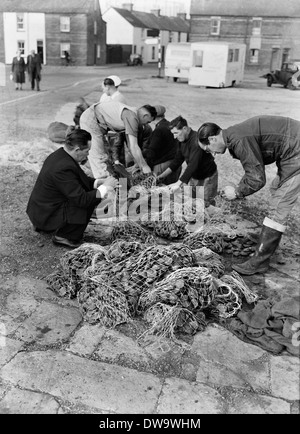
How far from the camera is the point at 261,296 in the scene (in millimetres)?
4309

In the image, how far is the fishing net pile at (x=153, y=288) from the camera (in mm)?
3787

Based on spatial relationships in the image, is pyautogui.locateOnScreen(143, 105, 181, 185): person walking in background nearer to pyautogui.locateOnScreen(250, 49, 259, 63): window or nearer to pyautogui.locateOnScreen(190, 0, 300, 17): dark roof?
pyautogui.locateOnScreen(190, 0, 300, 17): dark roof

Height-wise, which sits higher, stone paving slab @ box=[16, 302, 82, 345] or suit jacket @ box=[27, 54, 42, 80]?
suit jacket @ box=[27, 54, 42, 80]

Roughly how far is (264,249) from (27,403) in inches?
107

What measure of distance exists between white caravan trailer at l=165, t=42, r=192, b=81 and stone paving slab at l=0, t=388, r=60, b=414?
87.8 ft

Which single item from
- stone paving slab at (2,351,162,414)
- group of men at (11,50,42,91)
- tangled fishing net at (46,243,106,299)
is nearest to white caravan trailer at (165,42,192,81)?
group of men at (11,50,42,91)

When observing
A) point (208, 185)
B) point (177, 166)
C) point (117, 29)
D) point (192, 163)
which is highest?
point (117, 29)

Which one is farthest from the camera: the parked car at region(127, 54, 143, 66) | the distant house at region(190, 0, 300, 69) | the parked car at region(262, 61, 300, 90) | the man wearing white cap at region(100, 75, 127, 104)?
the parked car at region(127, 54, 143, 66)

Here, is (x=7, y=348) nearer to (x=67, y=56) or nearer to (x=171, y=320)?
(x=171, y=320)

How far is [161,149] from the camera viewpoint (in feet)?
23.5

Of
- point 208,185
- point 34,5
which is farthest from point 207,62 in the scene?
point 208,185

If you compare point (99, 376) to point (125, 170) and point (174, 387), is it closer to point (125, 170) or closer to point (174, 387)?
point (174, 387)

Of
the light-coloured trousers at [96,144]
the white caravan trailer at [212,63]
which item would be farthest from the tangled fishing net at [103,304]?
the white caravan trailer at [212,63]

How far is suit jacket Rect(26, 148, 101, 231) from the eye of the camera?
4.93m
